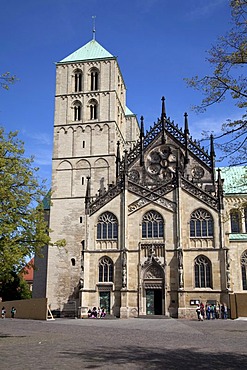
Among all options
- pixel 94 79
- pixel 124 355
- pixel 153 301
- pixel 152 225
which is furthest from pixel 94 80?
pixel 124 355

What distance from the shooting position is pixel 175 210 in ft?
136

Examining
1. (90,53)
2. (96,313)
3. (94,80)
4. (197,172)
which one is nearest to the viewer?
(96,313)

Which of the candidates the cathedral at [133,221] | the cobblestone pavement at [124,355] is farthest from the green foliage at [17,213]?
the cathedral at [133,221]

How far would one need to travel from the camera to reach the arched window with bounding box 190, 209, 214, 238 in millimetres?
40500

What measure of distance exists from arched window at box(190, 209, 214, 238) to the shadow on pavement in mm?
26678

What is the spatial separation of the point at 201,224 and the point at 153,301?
331 inches

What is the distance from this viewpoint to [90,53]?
186ft

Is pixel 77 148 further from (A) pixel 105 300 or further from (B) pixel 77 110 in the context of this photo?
(A) pixel 105 300

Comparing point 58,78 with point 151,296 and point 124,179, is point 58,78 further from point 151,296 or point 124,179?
point 151,296

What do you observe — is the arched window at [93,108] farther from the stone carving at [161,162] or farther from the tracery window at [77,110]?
the stone carving at [161,162]

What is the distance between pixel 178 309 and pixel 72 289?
43.0 ft

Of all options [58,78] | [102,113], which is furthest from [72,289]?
[58,78]

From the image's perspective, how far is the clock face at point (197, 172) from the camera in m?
45.1

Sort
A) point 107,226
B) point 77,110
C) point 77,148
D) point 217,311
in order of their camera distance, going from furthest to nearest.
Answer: point 77,110 < point 77,148 < point 107,226 < point 217,311
